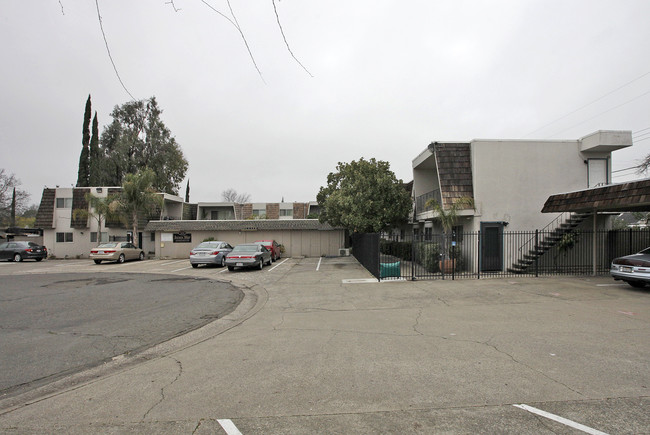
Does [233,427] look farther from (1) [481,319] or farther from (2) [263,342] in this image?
(1) [481,319]

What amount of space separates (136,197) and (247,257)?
16718 millimetres

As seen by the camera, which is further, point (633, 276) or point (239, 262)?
point (239, 262)

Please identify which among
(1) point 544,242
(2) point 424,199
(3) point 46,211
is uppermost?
(2) point 424,199

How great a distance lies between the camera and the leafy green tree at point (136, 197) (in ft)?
96.2

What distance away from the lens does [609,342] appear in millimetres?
5773

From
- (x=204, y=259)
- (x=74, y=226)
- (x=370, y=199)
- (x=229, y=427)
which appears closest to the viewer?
(x=229, y=427)

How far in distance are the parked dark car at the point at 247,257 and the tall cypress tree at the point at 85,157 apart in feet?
104

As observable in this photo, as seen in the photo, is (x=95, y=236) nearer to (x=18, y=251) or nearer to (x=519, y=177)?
(x=18, y=251)

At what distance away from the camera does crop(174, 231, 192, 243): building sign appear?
101 ft

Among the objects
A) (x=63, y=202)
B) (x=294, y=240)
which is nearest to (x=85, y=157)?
(x=63, y=202)

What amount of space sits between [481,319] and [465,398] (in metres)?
4.13

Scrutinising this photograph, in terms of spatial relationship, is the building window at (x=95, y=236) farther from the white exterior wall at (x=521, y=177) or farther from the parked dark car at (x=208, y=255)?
the white exterior wall at (x=521, y=177)

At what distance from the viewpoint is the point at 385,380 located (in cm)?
436

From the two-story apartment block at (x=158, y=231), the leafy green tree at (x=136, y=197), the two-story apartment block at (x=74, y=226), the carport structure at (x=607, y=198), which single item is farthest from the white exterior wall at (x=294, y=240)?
the carport structure at (x=607, y=198)
